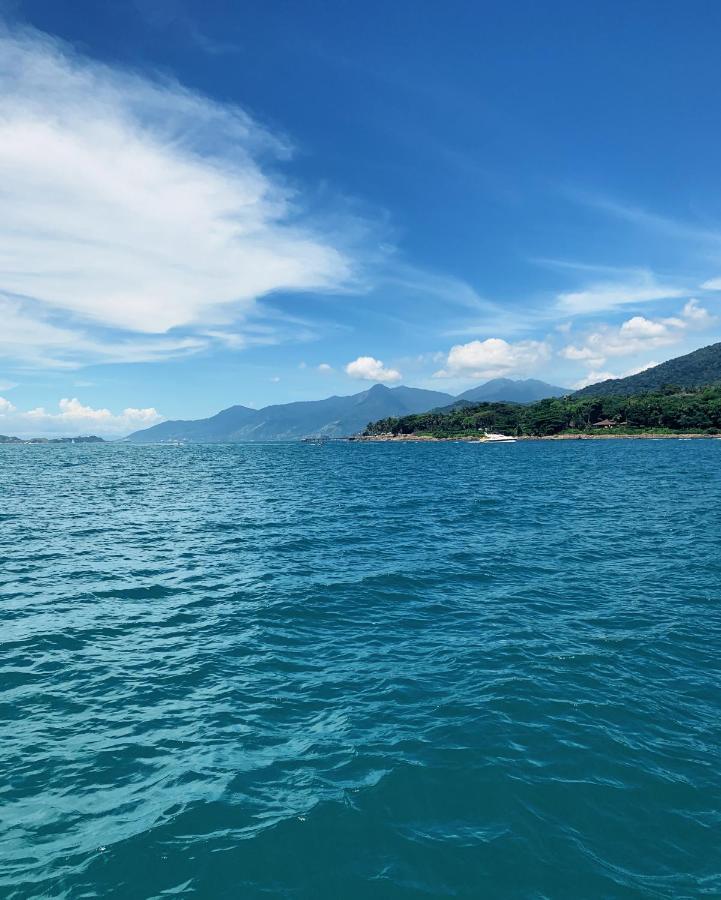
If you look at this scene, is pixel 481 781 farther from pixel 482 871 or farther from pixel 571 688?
pixel 571 688

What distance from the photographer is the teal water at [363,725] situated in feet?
31.9

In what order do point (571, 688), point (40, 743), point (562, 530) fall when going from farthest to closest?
point (562, 530)
point (571, 688)
point (40, 743)

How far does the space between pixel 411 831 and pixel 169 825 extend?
17.0ft

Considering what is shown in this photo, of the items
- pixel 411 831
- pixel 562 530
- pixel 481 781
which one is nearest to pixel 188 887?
pixel 411 831

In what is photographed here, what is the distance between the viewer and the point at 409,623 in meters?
22.0

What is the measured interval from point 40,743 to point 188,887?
23.3ft

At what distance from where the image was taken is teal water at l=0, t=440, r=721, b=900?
9711 millimetres

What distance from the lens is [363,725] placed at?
14.2 metres

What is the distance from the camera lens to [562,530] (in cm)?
4106

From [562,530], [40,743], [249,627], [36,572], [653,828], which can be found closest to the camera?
[653,828]

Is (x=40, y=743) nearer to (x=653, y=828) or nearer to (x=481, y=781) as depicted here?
(x=481, y=781)

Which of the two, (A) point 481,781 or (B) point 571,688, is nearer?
(A) point 481,781

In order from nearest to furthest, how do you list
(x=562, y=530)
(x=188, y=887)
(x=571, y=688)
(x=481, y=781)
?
(x=188, y=887) → (x=481, y=781) → (x=571, y=688) → (x=562, y=530)

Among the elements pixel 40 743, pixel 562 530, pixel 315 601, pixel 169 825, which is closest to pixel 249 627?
pixel 315 601
